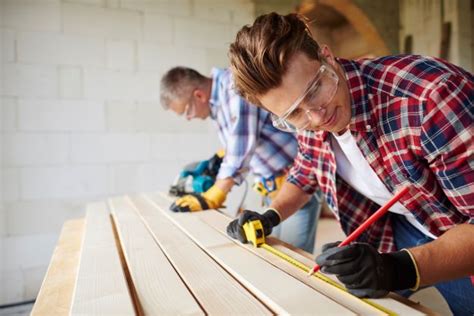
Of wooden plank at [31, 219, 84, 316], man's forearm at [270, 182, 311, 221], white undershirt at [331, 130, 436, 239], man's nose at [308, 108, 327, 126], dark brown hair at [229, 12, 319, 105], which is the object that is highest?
dark brown hair at [229, 12, 319, 105]

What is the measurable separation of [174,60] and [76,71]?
984mm

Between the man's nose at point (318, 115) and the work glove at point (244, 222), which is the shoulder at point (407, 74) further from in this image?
the work glove at point (244, 222)

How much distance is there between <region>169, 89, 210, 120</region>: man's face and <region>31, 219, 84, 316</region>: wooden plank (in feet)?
3.49

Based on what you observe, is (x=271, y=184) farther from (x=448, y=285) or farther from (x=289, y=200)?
(x=448, y=285)

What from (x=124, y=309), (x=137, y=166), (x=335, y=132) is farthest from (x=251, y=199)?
(x=124, y=309)

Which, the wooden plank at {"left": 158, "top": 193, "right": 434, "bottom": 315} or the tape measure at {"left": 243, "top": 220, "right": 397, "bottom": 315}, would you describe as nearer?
the wooden plank at {"left": 158, "top": 193, "right": 434, "bottom": 315}

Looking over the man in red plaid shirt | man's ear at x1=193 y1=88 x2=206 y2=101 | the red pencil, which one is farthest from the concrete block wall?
the red pencil

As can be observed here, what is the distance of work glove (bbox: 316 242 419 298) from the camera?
2.56ft

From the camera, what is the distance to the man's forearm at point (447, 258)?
32.4 inches

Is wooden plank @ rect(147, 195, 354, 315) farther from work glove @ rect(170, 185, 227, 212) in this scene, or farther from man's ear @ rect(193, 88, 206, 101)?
man's ear @ rect(193, 88, 206, 101)

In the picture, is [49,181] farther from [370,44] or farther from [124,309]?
[370,44]

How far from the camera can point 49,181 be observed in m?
3.22

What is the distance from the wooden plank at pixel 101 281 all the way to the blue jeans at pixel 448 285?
107 centimetres

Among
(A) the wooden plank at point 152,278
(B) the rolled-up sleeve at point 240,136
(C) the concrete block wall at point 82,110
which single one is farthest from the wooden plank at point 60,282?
(C) the concrete block wall at point 82,110
